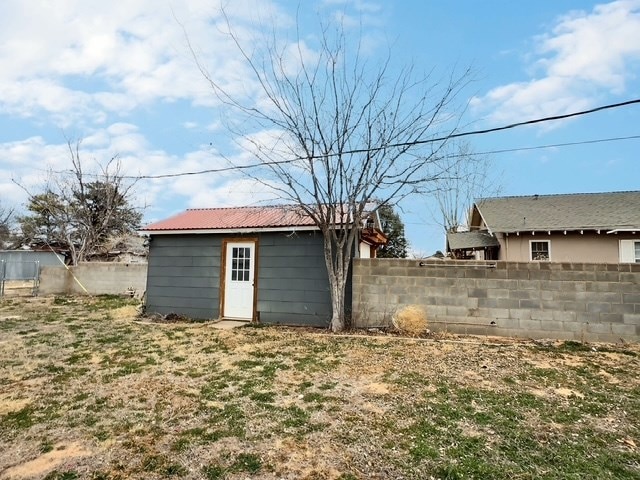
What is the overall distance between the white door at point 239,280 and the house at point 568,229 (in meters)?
8.13

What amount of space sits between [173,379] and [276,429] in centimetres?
194

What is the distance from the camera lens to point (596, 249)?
1182 centimetres

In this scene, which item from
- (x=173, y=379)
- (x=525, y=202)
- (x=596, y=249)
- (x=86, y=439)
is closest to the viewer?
(x=86, y=439)

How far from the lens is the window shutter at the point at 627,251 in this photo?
11.5m

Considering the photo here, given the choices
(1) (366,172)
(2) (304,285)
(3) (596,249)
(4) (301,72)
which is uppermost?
(4) (301,72)

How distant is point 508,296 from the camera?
283 inches

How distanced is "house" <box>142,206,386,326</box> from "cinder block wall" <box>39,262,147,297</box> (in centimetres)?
548

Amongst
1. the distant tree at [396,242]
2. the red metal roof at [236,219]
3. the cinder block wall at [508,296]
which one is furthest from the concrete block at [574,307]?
the distant tree at [396,242]

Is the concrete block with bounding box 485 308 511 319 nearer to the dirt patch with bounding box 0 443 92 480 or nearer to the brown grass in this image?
the brown grass

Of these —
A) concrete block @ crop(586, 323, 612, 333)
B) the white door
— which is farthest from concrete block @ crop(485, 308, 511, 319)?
the white door

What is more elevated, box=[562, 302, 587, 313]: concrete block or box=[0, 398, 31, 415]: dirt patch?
box=[562, 302, 587, 313]: concrete block

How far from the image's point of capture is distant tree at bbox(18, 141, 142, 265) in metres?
20.1

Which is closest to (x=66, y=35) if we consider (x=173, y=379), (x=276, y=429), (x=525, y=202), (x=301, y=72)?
(x=301, y=72)

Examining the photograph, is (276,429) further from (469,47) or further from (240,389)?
(469,47)
